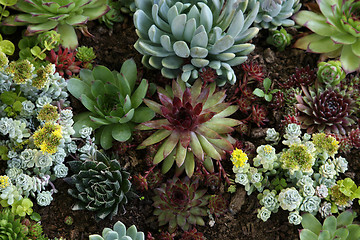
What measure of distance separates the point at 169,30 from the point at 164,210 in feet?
4.07

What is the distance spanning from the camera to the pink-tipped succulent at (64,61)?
101 inches

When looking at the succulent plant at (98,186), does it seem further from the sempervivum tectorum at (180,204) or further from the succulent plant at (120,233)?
the sempervivum tectorum at (180,204)

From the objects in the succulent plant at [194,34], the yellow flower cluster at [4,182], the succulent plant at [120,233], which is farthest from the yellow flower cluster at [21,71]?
the succulent plant at [120,233]

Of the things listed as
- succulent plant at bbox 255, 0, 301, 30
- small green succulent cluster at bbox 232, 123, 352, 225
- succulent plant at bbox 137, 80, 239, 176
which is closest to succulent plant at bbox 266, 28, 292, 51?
succulent plant at bbox 255, 0, 301, 30

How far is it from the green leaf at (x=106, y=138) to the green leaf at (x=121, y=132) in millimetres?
58

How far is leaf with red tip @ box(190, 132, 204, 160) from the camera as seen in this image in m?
2.38

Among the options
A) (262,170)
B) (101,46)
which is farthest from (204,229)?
(101,46)

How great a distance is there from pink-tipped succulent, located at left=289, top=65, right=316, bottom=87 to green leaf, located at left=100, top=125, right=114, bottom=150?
140 centimetres

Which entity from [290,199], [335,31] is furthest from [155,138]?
[335,31]

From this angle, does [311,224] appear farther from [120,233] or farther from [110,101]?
[110,101]

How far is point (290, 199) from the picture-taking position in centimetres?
227

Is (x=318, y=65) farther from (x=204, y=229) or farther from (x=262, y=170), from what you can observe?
(x=204, y=229)

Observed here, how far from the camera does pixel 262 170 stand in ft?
8.08

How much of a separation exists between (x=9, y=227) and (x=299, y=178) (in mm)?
1797
